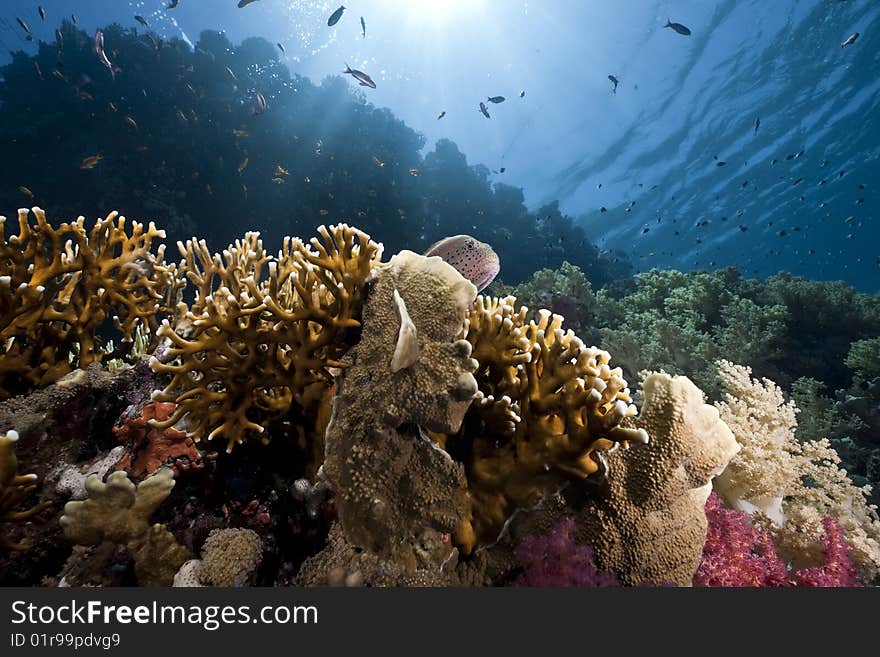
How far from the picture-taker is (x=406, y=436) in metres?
1.74

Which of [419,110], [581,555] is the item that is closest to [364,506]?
[581,555]

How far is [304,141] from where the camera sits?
1655 centimetres

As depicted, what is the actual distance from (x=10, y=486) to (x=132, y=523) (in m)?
0.50

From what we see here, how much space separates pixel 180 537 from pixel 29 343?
6.22ft

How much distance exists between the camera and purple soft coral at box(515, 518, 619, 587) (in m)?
1.64

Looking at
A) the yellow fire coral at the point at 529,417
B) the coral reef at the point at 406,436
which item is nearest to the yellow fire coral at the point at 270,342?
the coral reef at the point at 406,436

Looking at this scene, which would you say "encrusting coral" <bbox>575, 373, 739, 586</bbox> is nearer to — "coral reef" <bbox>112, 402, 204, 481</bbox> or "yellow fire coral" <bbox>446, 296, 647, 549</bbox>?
"yellow fire coral" <bbox>446, 296, 647, 549</bbox>

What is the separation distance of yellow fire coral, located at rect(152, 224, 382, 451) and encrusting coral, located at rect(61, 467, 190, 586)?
1.16 feet

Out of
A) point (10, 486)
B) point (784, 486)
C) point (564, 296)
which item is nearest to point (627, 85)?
point (564, 296)

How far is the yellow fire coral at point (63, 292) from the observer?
2439 millimetres

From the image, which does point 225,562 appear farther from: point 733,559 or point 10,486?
point 733,559

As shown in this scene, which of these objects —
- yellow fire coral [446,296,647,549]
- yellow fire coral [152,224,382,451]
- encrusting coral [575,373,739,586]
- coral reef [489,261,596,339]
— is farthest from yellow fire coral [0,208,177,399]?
coral reef [489,261,596,339]

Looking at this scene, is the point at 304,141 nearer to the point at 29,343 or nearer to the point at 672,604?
the point at 29,343

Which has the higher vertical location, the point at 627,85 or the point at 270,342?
the point at 627,85
